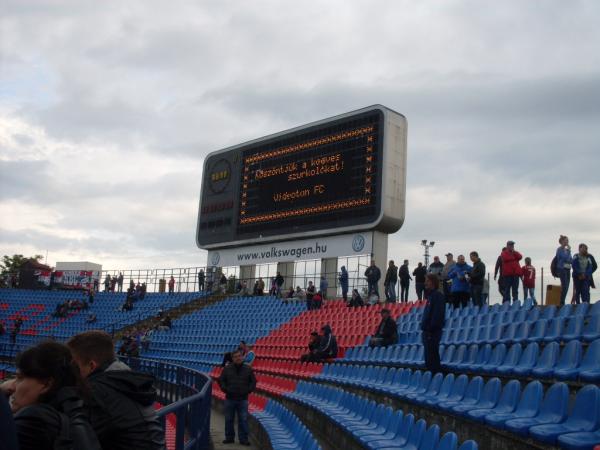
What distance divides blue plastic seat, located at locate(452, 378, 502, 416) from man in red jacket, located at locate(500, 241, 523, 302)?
669 centimetres

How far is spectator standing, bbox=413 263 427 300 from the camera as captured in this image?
1675 cm

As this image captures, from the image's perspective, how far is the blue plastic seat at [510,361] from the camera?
6410 mm

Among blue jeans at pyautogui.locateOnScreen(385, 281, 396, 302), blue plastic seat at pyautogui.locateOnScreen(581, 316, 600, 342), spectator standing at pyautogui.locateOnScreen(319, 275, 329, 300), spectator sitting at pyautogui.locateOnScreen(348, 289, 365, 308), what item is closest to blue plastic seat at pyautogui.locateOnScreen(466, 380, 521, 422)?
blue plastic seat at pyautogui.locateOnScreen(581, 316, 600, 342)

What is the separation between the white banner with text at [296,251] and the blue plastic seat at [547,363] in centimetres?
1431

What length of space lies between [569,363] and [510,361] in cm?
100

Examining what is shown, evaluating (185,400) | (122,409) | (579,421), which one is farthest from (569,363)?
(122,409)

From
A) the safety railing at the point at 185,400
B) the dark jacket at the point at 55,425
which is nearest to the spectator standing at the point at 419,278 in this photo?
the safety railing at the point at 185,400

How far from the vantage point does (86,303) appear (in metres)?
30.0

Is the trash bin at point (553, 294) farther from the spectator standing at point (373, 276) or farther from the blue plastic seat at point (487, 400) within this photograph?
the spectator standing at point (373, 276)

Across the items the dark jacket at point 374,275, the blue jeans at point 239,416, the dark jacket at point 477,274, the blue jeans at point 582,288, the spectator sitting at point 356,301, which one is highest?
→ the dark jacket at point 374,275

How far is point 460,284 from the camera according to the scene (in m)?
12.8

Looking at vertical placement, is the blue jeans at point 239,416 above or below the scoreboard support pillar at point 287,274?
below

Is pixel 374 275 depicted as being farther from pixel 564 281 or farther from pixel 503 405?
pixel 503 405

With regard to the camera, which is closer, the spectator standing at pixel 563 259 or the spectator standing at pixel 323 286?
the spectator standing at pixel 563 259
